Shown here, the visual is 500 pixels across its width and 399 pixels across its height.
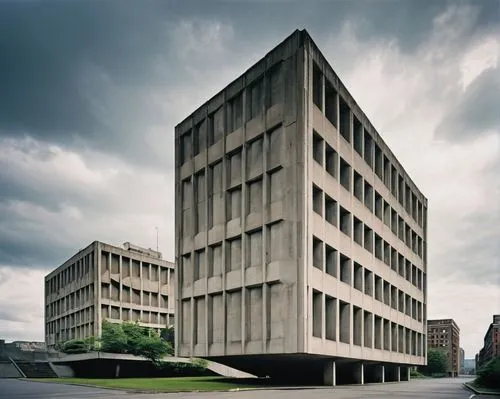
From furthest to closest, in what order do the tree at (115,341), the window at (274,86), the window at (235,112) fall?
the tree at (115,341)
the window at (235,112)
the window at (274,86)

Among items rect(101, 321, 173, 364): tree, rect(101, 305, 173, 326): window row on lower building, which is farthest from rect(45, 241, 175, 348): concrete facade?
rect(101, 321, 173, 364): tree

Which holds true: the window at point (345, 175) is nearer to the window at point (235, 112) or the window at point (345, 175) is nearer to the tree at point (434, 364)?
the window at point (235, 112)

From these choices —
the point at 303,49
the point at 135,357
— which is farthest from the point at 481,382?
the point at 135,357

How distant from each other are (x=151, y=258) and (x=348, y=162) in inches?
2248

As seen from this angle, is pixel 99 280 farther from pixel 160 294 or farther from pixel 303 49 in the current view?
pixel 303 49

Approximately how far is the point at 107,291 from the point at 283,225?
55069 mm

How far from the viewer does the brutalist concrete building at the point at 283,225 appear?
33625mm

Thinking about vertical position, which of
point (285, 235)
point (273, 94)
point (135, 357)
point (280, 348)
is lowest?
point (135, 357)

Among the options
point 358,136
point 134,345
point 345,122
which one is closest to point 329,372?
point 345,122

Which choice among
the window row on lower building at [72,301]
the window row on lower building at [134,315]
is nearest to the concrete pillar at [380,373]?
the window row on lower building at [134,315]

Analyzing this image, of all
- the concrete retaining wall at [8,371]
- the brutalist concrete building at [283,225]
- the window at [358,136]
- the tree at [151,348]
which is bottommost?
the concrete retaining wall at [8,371]

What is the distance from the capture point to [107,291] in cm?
8269

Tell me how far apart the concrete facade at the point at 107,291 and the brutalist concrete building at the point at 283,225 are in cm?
4172

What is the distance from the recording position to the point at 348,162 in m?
41.7
